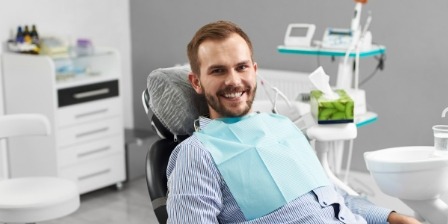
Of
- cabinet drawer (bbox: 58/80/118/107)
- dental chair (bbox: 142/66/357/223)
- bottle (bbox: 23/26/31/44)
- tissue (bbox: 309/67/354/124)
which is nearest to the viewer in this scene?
dental chair (bbox: 142/66/357/223)

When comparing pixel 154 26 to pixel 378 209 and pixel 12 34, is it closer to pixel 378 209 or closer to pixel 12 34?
pixel 12 34

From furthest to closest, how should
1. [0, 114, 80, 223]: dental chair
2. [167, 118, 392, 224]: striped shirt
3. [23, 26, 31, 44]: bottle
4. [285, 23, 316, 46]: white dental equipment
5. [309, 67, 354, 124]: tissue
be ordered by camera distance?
[23, 26, 31, 44]: bottle → [285, 23, 316, 46]: white dental equipment → [0, 114, 80, 223]: dental chair → [309, 67, 354, 124]: tissue → [167, 118, 392, 224]: striped shirt

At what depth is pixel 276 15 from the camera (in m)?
4.01

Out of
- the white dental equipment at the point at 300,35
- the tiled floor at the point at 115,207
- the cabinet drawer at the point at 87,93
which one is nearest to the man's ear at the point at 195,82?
the white dental equipment at the point at 300,35

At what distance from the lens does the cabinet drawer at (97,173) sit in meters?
3.79

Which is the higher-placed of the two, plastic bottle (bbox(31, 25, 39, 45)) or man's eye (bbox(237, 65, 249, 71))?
man's eye (bbox(237, 65, 249, 71))

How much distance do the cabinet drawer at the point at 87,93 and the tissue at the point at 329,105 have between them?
163 cm

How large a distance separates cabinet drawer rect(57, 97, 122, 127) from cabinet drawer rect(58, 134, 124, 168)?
135 millimetres

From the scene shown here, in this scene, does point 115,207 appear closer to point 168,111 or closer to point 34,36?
point 34,36

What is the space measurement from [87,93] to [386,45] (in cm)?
158

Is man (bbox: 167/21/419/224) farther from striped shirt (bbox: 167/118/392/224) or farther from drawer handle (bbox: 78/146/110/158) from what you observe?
drawer handle (bbox: 78/146/110/158)

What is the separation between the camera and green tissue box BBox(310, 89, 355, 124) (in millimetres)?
2416

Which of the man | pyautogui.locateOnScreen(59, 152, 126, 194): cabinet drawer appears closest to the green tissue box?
the man

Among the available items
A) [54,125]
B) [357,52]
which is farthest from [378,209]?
[54,125]
